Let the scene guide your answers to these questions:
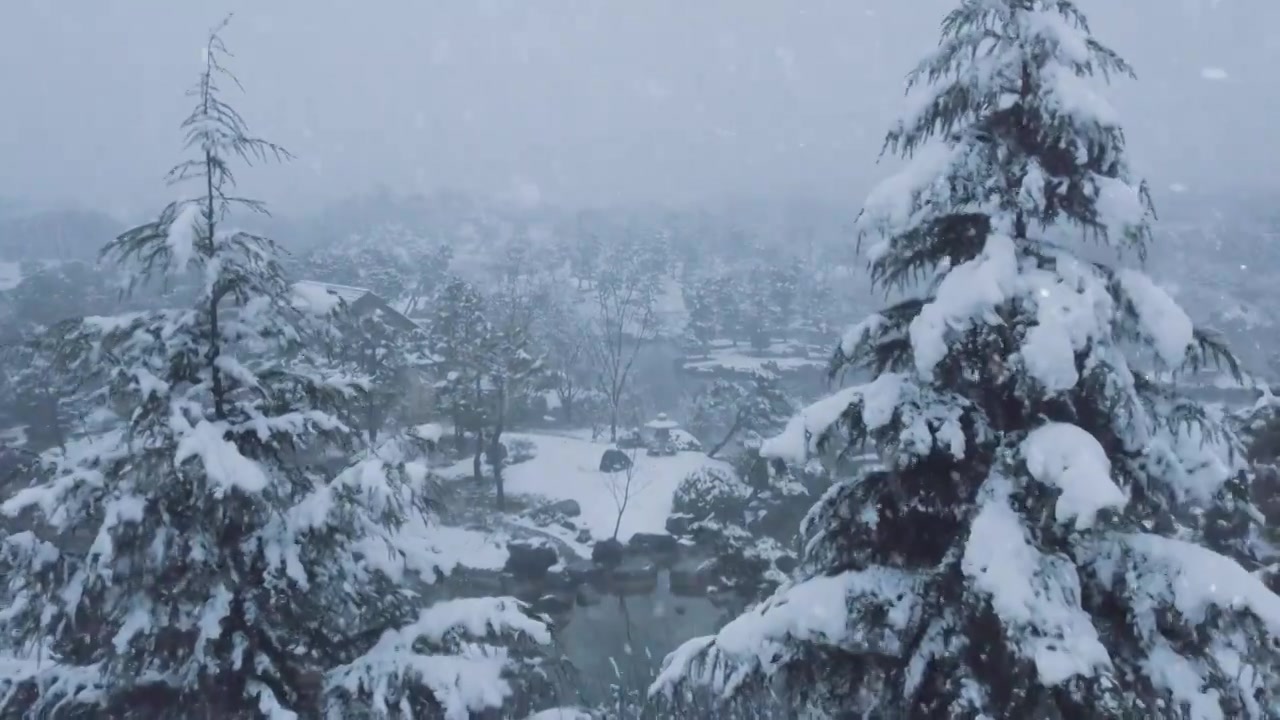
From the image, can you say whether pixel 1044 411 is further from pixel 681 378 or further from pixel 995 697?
pixel 681 378

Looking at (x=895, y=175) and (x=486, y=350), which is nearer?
(x=895, y=175)

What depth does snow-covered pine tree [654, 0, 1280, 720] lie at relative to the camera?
425cm

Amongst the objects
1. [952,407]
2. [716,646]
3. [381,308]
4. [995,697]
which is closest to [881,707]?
[995,697]

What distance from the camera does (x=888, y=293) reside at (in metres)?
5.95

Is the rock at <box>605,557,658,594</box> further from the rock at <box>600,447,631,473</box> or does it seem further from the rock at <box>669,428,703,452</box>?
the rock at <box>669,428,703,452</box>

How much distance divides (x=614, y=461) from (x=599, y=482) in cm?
140

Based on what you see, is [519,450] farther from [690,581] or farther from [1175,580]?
[1175,580]

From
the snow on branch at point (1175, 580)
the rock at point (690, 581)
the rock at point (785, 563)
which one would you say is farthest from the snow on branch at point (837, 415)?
the rock at point (690, 581)

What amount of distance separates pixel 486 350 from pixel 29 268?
94.3 feet

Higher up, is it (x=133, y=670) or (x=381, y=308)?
(x=133, y=670)

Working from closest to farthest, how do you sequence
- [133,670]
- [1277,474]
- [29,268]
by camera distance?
[133,670] < [1277,474] < [29,268]

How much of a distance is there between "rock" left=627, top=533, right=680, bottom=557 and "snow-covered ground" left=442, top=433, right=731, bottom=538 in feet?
1.16

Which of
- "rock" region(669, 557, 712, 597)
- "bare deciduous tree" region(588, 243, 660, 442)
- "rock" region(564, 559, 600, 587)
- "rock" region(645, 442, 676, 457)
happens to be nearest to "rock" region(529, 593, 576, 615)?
"rock" region(564, 559, 600, 587)

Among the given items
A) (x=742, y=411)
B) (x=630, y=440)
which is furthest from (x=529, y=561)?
(x=630, y=440)
